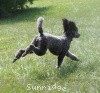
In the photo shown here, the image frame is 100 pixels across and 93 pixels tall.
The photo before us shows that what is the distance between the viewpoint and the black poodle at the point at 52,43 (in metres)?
10.9

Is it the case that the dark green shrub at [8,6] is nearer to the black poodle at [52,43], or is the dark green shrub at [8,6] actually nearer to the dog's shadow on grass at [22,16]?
the dog's shadow on grass at [22,16]

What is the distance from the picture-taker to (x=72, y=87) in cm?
1013

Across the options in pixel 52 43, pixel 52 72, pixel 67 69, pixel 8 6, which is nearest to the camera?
pixel 52 43

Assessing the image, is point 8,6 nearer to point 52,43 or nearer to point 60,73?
point 52,43

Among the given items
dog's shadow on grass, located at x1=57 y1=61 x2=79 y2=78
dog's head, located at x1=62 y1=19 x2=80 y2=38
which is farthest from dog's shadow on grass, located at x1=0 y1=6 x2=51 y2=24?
dog's head, located at x1=62 y1=19 x2=80 y2=38

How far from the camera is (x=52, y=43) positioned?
11.2 meters

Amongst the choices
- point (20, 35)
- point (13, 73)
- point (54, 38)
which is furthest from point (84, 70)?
point (20, 35)

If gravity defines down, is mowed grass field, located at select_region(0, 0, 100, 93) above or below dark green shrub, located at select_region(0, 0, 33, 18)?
above

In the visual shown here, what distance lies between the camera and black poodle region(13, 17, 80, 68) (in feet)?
35.7

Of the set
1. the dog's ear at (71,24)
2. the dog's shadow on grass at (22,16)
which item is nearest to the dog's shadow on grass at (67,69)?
the dog's ear at (71,24)

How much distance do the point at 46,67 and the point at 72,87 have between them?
6.44ft

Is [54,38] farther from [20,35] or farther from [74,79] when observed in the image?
[20,35]

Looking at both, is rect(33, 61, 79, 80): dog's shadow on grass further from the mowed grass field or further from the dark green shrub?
the dark green shrub

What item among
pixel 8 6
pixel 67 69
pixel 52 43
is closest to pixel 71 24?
pixel 52 43
